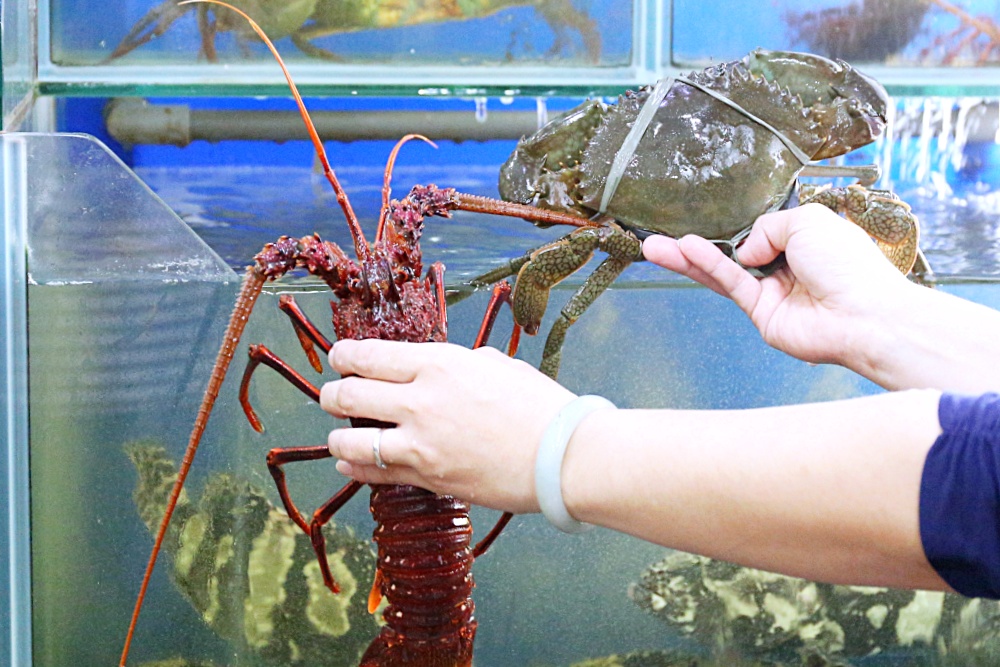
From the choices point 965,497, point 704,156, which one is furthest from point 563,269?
point 965,497

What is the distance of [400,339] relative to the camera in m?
1.73

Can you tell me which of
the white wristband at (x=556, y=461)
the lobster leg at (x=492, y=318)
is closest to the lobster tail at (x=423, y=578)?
the lobster leg at (x=492, y=318)

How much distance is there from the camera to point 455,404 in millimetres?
1163

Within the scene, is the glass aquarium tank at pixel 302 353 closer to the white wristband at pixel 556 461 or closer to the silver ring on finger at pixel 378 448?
the silver ring on finger at pixel 378 448

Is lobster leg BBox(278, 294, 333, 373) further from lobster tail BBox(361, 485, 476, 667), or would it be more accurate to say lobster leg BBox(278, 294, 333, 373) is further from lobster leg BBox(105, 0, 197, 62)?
lobster leg BBox(105, 0, 197, 62)

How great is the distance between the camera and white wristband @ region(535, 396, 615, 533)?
3.55 feet

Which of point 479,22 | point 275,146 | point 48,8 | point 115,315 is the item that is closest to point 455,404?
point 115,315

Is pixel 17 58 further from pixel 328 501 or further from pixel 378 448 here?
pixel 378 448

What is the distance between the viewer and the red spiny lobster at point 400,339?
1.70 metres

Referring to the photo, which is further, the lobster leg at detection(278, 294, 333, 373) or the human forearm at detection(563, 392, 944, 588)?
the lobster leg at detection(278, 294, 333, 373)

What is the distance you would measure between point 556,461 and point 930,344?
2.08 feet

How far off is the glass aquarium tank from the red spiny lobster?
40 centimetres

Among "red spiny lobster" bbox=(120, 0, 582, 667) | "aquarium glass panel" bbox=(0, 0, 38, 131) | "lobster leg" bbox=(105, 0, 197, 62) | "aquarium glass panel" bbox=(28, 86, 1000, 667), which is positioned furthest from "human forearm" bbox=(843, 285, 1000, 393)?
"lobster leg" bbox=(105, 0, 197, 62)

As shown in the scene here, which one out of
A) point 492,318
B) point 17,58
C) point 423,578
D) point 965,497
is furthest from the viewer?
point 17,58
